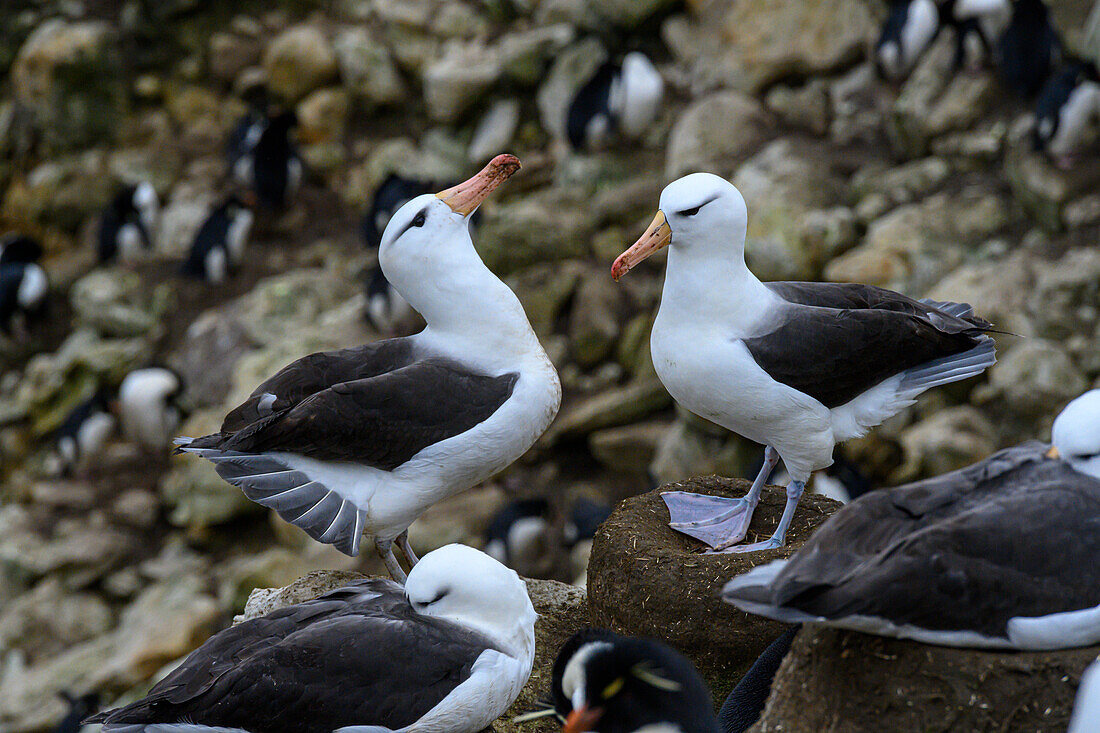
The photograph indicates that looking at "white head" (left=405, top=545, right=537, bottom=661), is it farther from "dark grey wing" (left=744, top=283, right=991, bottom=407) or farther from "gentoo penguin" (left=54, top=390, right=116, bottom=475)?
"gentoo penguin" (left=54, top=390, right=116, bottom=475)

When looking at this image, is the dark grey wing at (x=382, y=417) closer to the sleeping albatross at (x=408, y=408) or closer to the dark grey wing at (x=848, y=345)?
the sleeping albatross at (x=408, y=408)

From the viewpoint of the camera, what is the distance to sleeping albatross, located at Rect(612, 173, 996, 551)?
456cm

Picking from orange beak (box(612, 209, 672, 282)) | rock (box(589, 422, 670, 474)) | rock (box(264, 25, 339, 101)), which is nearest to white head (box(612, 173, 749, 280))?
orange beak (box(612, 209, 672, 282))

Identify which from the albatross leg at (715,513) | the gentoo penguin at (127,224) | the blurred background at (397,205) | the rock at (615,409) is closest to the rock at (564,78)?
the blurred background at (397,205)

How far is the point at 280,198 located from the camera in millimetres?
15305

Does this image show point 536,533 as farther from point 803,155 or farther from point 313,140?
point 313,140

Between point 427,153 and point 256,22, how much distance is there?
172 inches

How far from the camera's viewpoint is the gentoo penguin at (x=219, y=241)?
14610 mm

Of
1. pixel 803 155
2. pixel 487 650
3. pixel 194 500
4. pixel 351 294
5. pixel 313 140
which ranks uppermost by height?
pixel 487 650

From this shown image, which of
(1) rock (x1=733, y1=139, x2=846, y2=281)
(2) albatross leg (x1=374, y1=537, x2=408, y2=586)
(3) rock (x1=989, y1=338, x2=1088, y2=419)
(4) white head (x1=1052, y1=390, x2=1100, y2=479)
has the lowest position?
(3) rock (x1=989, y1=338, x2=1088, y2=419)

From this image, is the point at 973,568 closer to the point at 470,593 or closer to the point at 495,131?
the point at 470,593

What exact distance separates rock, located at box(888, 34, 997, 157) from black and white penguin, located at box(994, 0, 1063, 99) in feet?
1.09

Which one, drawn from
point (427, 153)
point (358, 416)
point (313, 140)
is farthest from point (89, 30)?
point (358, 416)

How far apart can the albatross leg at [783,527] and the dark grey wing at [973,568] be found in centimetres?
143
